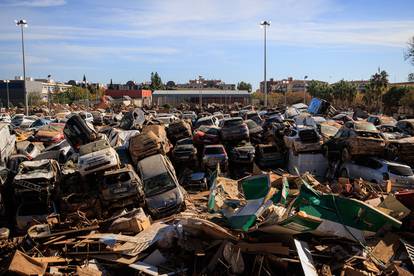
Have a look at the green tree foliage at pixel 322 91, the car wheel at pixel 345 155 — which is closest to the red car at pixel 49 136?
the car wheel at pixel 345 155

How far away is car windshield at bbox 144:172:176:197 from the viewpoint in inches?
521

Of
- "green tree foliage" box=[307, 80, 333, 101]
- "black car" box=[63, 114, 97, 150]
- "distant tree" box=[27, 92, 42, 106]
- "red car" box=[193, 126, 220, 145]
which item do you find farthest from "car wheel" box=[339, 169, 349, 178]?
"distant tree" box=[27, 92, 42, 106]

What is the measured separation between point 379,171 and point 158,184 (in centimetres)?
814

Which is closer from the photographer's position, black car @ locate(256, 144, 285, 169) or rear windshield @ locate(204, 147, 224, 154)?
rear windshield @ locate(204, 147, 224, 154)

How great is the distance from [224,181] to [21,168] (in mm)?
6693

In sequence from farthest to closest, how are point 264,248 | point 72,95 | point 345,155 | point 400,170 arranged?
point 72,95 < point 345,155 < point 400,170 < point 264,248

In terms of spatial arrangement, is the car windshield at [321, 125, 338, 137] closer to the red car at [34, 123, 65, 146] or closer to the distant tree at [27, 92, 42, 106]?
the red car at [34, 123, 65, 146]

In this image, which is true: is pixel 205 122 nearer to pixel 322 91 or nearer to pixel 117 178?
pixel 117 178

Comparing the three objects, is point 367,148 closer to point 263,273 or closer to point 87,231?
point 263,273

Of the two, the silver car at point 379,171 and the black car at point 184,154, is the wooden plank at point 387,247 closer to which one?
the silver car at point 379,171

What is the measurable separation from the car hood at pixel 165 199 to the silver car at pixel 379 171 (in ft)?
24.0

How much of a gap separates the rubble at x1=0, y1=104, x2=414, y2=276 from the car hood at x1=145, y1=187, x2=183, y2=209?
0.03 metres

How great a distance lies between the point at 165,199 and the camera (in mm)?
12984

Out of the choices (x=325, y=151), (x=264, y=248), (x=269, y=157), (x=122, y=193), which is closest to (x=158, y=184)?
(x=122, y=193)
